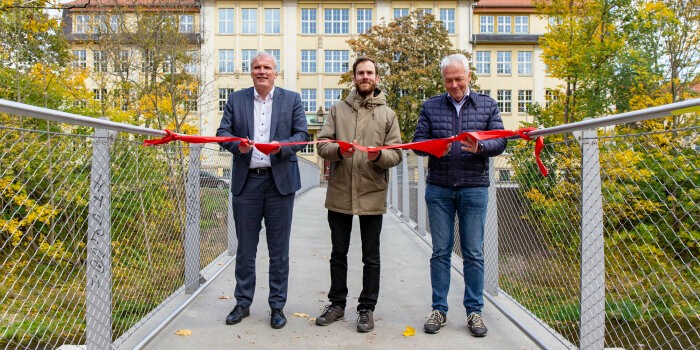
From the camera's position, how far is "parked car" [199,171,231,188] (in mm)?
5579

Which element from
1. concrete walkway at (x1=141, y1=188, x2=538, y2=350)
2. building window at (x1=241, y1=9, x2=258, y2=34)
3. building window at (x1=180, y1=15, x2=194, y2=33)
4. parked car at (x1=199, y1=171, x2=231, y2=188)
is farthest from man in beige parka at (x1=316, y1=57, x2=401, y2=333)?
building window at (x1=241, y1=9, x2=258, y2=34)

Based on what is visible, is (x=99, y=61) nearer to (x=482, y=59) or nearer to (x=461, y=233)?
(x=461, y=233)

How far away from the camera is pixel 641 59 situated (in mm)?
16062

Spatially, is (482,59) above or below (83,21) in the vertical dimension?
above

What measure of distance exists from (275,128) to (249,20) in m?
43.0

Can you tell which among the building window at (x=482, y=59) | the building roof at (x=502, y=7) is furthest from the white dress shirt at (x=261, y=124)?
the building roof at (x=502, y=7)

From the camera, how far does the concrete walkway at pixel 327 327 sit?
3834 mm

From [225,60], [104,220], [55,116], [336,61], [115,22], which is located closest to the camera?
[55,116]

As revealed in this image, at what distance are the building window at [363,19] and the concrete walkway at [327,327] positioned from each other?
1582 inches

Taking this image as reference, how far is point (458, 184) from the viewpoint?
404 cm

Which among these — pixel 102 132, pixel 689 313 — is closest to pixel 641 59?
pixel 689 313

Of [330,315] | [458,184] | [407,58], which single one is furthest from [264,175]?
[407,58]

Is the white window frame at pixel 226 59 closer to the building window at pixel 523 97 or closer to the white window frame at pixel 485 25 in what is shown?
the white window frame at pixel 485 25

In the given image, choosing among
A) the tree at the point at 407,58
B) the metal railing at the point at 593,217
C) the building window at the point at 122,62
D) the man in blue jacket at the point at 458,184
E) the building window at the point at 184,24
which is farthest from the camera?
the tree at the point at 407,58
